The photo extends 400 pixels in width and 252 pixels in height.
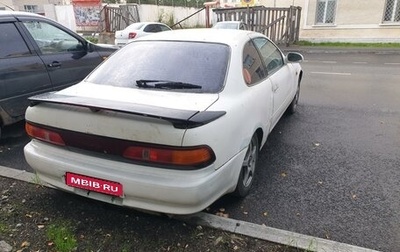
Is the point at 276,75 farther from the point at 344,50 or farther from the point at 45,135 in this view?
the point at 344,50

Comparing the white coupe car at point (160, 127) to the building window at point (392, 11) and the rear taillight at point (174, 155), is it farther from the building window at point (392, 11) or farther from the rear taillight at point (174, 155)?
the building window at point (392, 11)

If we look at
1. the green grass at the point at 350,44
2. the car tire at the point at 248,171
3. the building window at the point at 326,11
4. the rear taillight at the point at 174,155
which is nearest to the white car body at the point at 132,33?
the green grass at the point at 350,44

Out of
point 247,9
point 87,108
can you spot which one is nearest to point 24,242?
point 87,108

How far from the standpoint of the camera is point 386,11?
16094mm

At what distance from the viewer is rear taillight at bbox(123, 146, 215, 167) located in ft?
7.55

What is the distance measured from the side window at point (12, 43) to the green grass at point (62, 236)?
2.71 m

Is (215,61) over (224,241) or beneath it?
over

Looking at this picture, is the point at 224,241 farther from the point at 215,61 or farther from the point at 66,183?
the point at 215,61

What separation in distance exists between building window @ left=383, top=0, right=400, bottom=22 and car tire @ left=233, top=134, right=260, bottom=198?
53.4ft

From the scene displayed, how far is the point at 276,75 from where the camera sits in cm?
413

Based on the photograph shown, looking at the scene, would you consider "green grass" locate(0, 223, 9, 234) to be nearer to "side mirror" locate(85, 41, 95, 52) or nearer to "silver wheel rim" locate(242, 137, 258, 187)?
"silver wheel rim" locate(242, 137, 258, 187)

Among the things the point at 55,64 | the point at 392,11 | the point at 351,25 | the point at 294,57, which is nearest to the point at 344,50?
the point at 351,25

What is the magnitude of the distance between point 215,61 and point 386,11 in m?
16.5

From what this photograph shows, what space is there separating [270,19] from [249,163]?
50.1 ft
